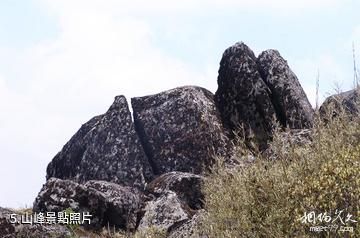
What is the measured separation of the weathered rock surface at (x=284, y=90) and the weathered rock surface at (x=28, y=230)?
10.2 meters

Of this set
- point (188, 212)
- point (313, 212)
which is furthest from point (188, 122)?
point (313, 212)

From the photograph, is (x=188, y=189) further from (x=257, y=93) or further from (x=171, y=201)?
(x=257, y=93)

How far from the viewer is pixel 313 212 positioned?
25.6 feet

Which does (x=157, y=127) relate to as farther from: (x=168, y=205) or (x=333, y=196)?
(x=333, y=196)

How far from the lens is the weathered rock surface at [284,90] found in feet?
72.4

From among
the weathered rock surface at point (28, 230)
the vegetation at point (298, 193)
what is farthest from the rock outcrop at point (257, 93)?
the vegetation at point (298, 193)

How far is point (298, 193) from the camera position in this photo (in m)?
8.27

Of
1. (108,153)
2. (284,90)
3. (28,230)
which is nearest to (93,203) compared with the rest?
(28,230)

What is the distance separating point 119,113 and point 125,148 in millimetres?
1607

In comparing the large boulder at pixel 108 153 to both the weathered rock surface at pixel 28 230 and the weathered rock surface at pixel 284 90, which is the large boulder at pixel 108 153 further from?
the weathered rock surface at pixel 28 230

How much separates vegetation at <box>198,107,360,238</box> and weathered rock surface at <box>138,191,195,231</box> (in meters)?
4.81

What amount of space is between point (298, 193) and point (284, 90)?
577 inches

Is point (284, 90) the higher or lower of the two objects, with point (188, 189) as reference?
higher

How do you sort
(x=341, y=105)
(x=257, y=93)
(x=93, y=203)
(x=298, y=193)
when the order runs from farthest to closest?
1. (x=257, y=93)
2. (x=93, y=203)
3. (x=341, y=105)
4. (x=298, y=193)
